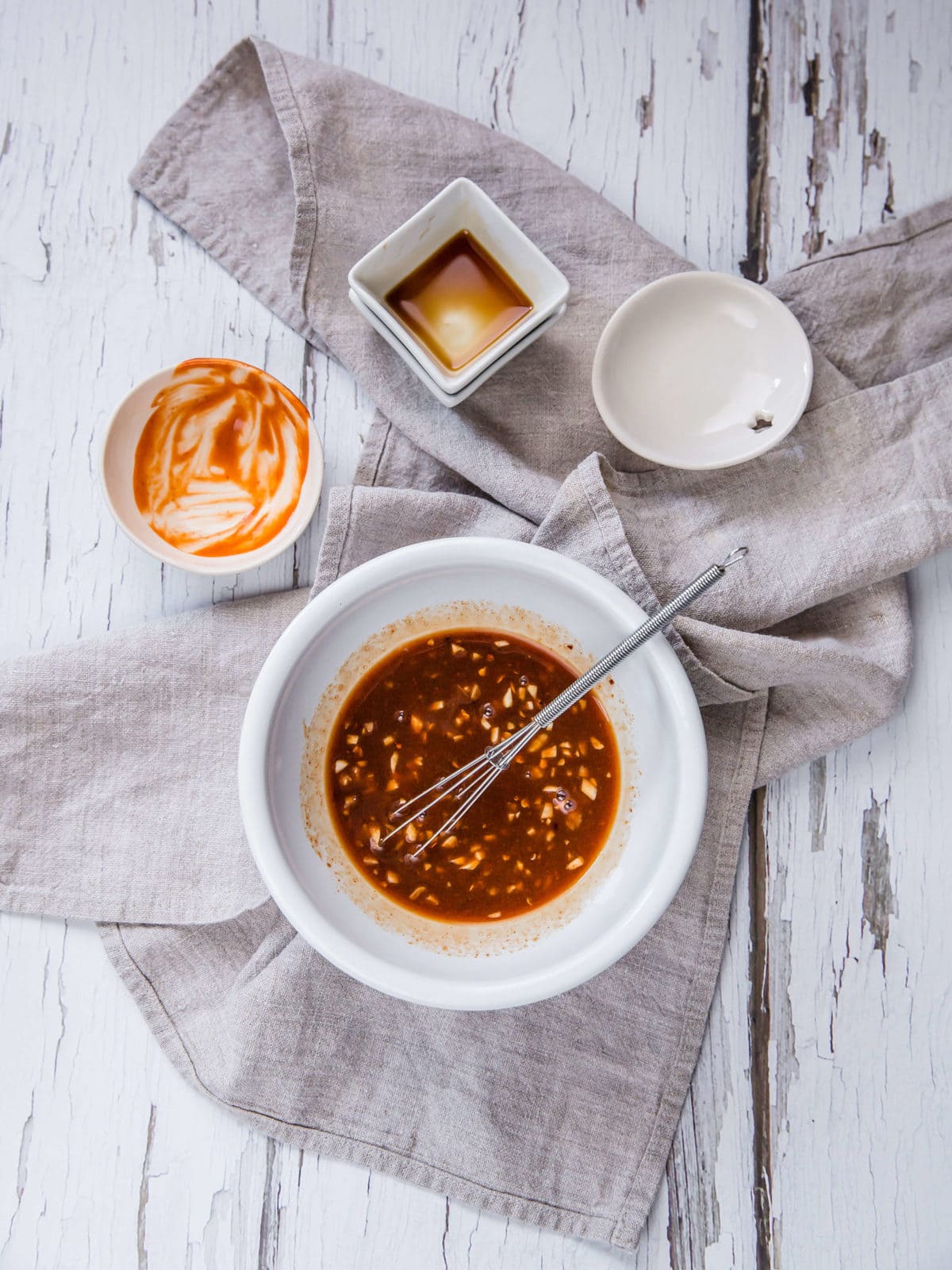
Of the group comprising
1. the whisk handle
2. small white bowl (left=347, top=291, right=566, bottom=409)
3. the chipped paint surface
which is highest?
small white bowl (left=347, top=291, right=566, bottom=409)

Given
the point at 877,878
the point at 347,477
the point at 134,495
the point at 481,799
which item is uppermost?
the point at 134,495

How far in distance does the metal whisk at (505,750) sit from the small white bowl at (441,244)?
0.49 metres

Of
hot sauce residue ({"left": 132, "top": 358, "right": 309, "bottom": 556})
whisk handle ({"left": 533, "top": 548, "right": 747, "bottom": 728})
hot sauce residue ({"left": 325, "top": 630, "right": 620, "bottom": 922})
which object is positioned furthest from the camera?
hot sauce residue ({"left": 132, "top": 358, "right": 309, "bottom": 556})

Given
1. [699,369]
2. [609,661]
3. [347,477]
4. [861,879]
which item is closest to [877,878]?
[861,879]

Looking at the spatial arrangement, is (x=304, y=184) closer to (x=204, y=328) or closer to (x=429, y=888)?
(x=204, y=328)

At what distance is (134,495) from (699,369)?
997 mm

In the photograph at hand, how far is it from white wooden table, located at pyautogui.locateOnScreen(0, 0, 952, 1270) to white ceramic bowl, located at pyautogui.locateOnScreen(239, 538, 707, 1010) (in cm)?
28

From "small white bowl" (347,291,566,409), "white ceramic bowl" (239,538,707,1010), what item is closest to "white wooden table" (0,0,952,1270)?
"small white bowl" (347,291,566,409)

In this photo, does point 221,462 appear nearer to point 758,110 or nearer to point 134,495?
point 134,495

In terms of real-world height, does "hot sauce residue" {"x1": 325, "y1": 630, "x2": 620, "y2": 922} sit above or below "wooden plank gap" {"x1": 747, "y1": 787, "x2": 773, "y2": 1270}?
above

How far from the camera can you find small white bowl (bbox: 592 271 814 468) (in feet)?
5.27

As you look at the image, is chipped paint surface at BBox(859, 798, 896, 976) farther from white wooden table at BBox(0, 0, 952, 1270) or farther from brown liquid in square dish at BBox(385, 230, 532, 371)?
brown liquid in square dish at BBox(385, 230, 532, 371)

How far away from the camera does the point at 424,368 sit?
1.57 m

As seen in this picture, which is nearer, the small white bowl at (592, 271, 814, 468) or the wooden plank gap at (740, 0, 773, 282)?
the small white bowl at (592, 271, 814, 468)
